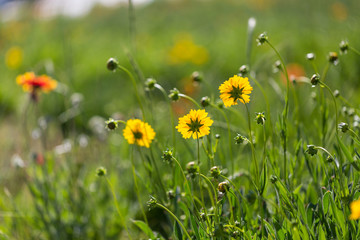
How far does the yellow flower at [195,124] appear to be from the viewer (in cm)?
86

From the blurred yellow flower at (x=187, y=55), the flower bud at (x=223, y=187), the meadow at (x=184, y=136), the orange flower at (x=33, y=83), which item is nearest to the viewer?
the flower bud at (x=223, y=187)

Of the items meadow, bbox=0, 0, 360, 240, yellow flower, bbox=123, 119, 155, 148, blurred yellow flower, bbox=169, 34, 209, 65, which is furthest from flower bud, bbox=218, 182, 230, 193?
blurred yellow flower, bbox=169, 34, 209, 65

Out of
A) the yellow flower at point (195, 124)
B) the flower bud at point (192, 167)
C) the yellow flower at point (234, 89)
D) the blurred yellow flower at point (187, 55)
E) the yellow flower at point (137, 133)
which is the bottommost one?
the flower bud at point (192, 167)

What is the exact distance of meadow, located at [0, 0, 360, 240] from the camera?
942mm

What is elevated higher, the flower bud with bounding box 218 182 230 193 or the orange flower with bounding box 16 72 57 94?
the orange flower with bounding box 16 72 57 94

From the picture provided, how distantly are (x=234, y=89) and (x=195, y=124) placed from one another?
0.33ft

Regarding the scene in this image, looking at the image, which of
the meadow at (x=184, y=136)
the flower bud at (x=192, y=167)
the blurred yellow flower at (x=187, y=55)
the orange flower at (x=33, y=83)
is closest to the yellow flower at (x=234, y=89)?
the meadow at (x=184, y=136)

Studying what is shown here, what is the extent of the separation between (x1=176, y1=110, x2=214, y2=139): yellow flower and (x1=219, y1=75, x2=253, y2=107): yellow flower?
0.05 metres

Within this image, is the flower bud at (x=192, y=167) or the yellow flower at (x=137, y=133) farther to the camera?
the yellow flower at (x=137, y=133)

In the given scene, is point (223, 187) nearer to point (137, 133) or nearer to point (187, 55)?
point (137, 133)

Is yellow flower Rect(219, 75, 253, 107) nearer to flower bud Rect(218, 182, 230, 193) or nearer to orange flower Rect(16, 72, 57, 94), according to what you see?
flower bud Rect(218, 182, 230, 193)

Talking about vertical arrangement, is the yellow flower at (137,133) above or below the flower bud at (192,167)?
above

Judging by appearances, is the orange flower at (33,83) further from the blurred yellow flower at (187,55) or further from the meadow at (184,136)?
the blurred yellow flower at (187,55)

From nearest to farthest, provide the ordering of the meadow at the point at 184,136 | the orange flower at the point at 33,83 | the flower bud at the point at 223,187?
the flower bud at the point at 223,187 < the meadow at the point at 184,136 < the orange flower at the point at 33,83
